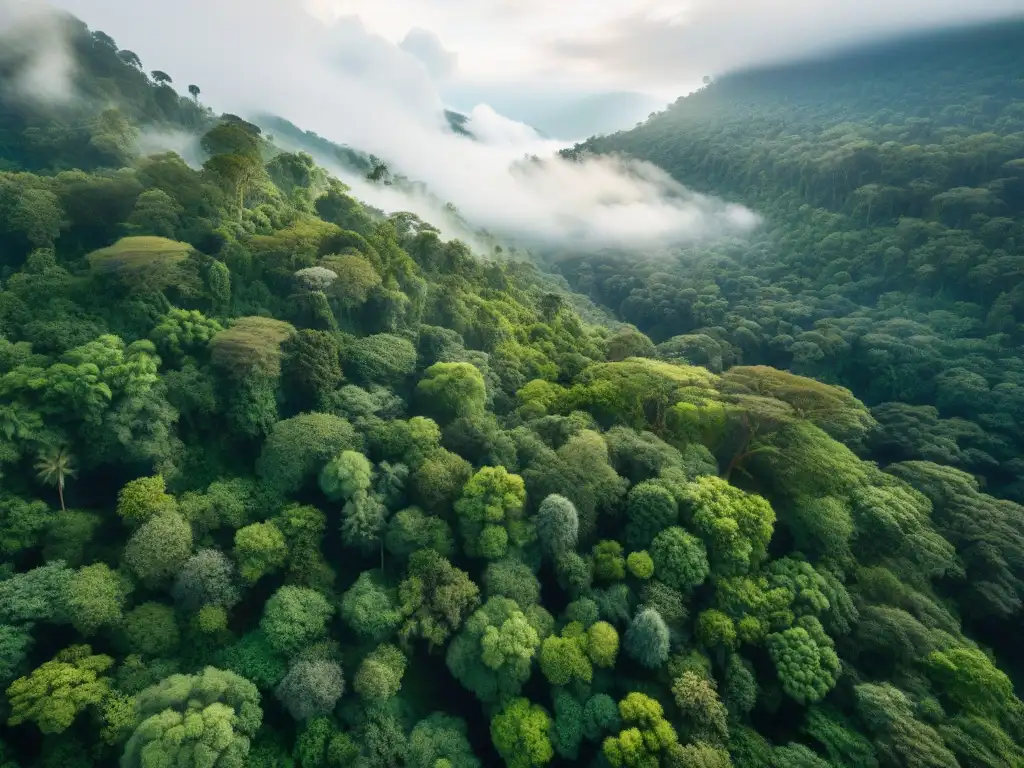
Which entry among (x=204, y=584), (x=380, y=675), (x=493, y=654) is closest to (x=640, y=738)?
(x=493, y=654)

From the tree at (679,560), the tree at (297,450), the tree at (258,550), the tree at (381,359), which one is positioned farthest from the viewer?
the tree at (381,359)

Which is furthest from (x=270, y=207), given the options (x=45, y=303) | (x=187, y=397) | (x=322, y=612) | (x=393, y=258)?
(x=322, y=612)

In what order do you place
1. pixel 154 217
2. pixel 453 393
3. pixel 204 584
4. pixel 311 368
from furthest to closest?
pixel 154 217 → pixel 453 393 → pixel 311 368 → pixel 204 584

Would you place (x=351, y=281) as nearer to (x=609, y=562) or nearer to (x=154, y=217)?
(x=154, y=217)

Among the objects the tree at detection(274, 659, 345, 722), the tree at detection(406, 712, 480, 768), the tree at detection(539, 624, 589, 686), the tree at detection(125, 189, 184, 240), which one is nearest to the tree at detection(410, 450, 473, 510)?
the tree at detection(539, 624, 589, 686)

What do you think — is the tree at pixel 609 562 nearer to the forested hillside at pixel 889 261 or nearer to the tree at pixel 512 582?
the tree at pixel 512 582

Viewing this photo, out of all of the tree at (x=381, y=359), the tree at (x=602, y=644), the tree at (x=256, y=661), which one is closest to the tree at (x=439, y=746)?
the tree at (x=256, y=661)

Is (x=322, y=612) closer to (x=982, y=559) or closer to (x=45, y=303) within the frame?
(x=45, y=303)
